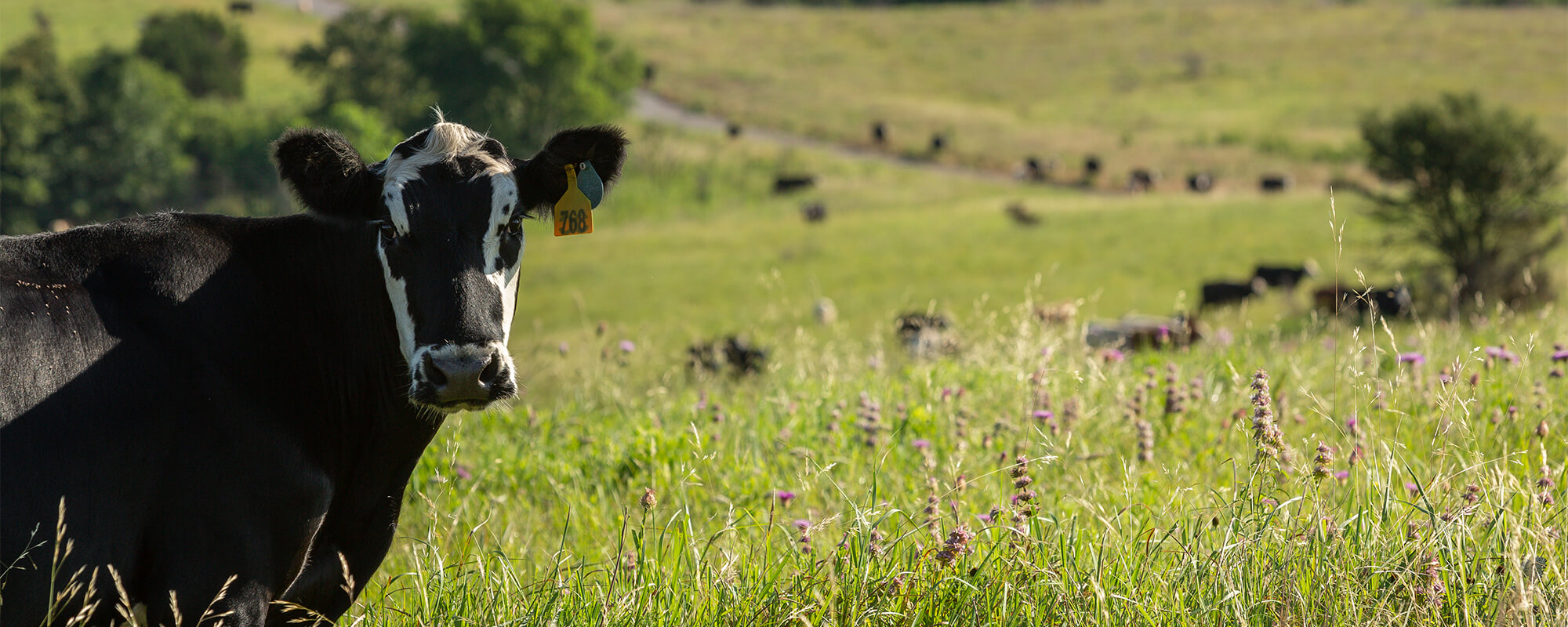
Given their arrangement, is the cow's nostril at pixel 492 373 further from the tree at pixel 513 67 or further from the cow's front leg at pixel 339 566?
the tree at pixel 513 67

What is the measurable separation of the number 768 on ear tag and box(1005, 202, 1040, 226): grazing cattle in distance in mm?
32375

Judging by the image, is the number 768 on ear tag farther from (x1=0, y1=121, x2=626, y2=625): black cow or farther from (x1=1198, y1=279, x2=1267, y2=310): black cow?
(x1=1198, y1=279, x2=1267, y2=310): black cow

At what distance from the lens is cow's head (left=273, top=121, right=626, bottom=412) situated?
3.41m

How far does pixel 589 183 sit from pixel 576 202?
0.29 feet

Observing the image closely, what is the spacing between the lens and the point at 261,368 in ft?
11.9

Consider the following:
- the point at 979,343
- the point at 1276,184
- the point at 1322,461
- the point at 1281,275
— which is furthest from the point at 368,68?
the point at 1322,461

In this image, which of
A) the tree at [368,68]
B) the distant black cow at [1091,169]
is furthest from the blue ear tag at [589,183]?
the tree at [368,68]

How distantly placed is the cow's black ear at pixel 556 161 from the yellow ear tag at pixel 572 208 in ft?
0.07

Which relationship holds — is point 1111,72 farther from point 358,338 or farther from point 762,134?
point 358,338

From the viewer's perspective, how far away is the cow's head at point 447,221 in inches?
134

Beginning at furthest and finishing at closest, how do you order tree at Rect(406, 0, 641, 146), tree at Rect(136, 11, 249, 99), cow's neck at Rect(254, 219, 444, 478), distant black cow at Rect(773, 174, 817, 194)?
1. tree at Rect(136, 11, 249, 99)
2. tree at Rect(406, 0, 641, 146)
3. distant black cow at Rect(773, 174, 817, 194)
4. cow's neck at Rect(254, 219, 444, 478)

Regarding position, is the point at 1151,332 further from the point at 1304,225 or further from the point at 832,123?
the point at 832,123

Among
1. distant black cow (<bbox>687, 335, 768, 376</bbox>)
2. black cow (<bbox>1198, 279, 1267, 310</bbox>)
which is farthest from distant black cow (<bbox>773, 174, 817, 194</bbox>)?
distant black cow (<bbox>687, 335, 768, 376</bbox>)

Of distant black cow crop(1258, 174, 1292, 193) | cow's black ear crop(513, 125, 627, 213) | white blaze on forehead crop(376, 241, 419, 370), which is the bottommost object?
distant black cow crop(1258, 174, 1292, 193)
